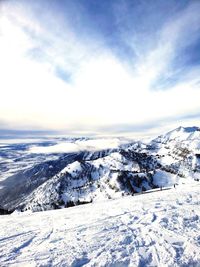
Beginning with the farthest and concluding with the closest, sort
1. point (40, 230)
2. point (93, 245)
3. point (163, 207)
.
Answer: point (163, 207) → point (40, 230) → point (93, 245)

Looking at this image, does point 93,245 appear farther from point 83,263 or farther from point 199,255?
point 199,255

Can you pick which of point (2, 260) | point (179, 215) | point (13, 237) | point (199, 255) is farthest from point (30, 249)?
point (179, 215)

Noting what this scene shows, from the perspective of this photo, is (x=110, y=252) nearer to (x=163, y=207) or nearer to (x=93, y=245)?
(x=93, y=245)

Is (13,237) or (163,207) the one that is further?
(163,207)

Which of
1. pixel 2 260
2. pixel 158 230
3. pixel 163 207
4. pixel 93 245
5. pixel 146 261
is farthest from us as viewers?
pixel 163 207


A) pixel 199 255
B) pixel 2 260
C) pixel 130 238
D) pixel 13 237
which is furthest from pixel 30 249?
pixel 199 255

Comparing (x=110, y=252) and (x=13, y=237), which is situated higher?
(x=110, y=252)
